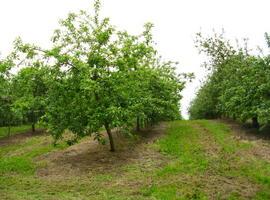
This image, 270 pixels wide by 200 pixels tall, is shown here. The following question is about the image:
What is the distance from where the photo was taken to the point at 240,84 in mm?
28891

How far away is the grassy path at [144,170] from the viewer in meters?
13.9

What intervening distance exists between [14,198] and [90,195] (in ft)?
8.28

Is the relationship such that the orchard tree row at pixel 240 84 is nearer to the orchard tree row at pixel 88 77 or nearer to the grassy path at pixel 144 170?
the grassy path at pixel 144 170

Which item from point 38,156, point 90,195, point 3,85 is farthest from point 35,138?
point 90,195

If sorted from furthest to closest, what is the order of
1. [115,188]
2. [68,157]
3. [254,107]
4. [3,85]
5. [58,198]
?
[3,85]
[254,107]
[68,157]
[115,188]
[58,198]

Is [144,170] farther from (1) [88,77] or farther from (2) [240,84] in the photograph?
(2) [240,84]

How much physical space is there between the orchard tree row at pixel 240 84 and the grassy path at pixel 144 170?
2.54 meters

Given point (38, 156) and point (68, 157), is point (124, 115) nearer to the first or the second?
point (68, 157)

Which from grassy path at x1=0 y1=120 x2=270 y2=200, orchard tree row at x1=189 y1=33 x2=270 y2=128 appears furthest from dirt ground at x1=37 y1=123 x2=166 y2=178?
orchard tree row at x1=189 y1=33 x2=270 y2=128

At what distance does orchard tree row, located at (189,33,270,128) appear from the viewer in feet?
81.3

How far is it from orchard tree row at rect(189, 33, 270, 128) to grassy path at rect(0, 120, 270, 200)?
2.54 metres

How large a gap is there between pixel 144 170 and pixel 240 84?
14.5 meters

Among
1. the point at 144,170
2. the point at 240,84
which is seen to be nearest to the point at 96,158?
the point at 144,170

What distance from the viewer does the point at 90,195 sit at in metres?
13.7
